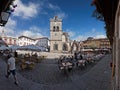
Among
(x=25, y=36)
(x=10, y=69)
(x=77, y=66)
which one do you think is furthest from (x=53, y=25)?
(x=10, y=69)

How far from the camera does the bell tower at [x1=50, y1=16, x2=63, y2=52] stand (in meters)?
85.2

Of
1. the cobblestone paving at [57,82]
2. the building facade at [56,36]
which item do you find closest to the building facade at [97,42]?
the building facade at [56,36]

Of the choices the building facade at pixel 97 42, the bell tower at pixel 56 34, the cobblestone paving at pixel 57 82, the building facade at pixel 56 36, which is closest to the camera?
the cobblestone paving at pixel 57 82

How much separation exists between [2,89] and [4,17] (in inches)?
162

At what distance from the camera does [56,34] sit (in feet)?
284

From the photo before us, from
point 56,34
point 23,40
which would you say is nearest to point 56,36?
point 56,34

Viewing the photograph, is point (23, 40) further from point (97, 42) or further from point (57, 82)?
point (57, 82)

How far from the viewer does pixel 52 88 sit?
1136 cm

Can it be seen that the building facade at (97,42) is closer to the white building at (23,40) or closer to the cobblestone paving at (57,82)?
the white building at (23,40)

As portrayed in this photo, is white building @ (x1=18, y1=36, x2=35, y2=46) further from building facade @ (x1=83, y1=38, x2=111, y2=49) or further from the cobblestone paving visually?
the cobblestone paving

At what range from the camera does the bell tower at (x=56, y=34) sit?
85188mm

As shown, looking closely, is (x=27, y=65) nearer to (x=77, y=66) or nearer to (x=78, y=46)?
(x=77, y=66)

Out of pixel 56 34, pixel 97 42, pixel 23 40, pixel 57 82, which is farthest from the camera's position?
pixel 23 40

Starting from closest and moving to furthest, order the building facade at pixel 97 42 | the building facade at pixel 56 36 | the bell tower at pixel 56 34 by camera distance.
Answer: the building facade at pixel 56 36 → the bell tower at pixel 56 34 → the building facade at pixel 97 42
